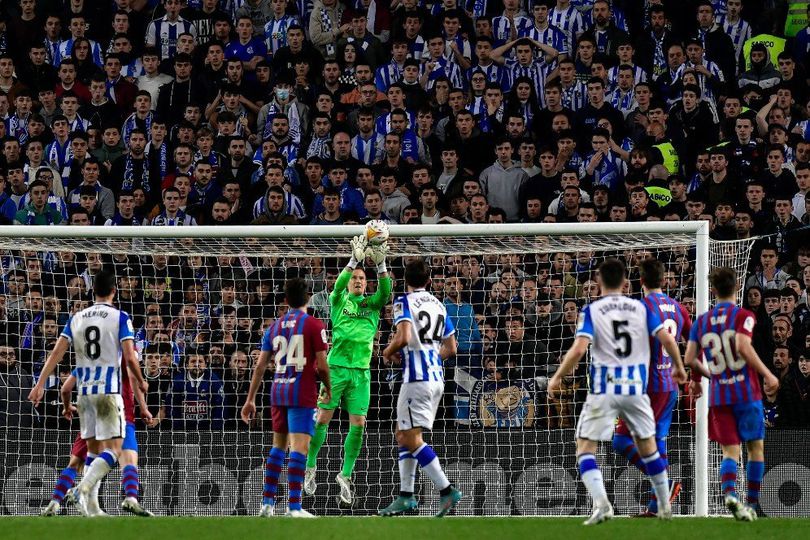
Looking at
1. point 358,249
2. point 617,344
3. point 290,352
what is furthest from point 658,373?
point 290,352

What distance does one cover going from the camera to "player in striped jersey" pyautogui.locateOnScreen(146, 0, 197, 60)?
1975 centimetres

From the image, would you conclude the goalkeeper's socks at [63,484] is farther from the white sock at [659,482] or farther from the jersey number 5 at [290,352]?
the white sock at [659,482]

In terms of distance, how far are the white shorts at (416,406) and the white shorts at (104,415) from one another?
222 cm

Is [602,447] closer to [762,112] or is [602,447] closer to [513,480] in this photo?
[513,480]

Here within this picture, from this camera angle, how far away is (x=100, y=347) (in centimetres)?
1108

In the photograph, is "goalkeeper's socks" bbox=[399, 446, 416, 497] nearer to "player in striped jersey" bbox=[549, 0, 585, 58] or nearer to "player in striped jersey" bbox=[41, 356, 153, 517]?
"player in striped jersey" bbox=[41, 356, 153, 517]

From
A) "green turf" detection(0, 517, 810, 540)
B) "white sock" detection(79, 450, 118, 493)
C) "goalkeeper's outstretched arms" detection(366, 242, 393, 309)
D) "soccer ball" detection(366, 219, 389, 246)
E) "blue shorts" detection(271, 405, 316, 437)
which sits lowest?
"green turf" detection(0, 517, 810, 540)

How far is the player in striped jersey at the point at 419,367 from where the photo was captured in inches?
452

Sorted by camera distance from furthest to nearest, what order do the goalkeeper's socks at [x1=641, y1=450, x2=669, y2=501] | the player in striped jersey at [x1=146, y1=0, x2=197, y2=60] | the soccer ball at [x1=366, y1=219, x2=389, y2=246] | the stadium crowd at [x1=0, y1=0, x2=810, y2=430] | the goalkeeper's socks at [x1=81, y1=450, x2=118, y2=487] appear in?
the player in striped jersey at [x1=146, y1=0, x2=197, y2=60] < the stadium crowd at [x1=0, y1=0, x2=810, y2=430] < the soccer ball at [x1=366, y1=219, x2=389, y2=246] < the goalkeeper's socks at [x1=81, y1=450, x2=118, y2=487] < the goalkeeper's socks at [x1=641, y1=450, x2=669, y2=501]

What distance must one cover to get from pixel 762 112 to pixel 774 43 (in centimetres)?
145

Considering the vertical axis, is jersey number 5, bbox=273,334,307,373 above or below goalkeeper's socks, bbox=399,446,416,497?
above

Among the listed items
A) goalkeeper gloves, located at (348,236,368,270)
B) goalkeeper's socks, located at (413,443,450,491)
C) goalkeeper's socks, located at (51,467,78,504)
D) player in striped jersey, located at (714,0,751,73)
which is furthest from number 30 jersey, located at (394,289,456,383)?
player in striped jersey, located at (714,0,751,73)

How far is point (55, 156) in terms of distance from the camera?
59.6ft

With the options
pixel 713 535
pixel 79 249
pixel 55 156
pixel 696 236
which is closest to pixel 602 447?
pixel 696 236
